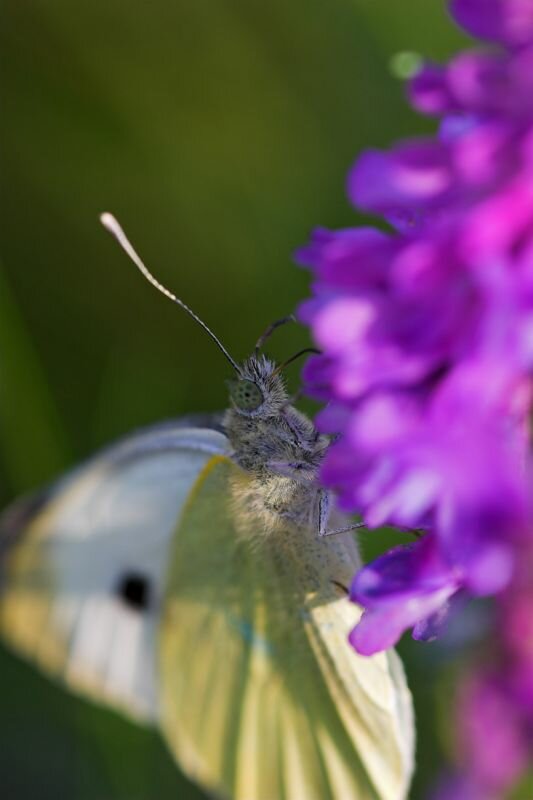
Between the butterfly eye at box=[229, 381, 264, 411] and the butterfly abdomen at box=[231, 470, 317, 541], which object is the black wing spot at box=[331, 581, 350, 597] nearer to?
the butterfly abdomen at box=[231, 470, 317, 541]

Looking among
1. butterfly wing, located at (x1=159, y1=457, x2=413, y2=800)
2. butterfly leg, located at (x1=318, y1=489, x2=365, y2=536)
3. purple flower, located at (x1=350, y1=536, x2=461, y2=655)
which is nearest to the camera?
purple flower, located at (x1=350, y1=536, x2=461, y2=655)

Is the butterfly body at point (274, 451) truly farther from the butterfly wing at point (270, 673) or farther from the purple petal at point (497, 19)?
the purple petal at point (497, 19)

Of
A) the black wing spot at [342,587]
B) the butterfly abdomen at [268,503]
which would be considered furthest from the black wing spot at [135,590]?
the black wing spot at [342,587]

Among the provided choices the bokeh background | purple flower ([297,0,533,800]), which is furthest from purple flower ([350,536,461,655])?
the bokeh background

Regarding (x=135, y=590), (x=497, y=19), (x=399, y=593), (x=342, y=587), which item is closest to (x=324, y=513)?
(x=342, y=587)

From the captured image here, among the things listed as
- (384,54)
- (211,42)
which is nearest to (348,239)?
(384,54)

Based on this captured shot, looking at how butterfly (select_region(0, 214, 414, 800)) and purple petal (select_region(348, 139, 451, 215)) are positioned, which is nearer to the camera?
purple petal (select_region(348, 139, 451, 215))

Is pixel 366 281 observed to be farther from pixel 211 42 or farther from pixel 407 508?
pixel 211 42

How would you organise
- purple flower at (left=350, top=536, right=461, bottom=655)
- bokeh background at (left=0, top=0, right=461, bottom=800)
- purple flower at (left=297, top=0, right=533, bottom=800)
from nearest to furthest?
purple flower at (left=297, top=0, right=533, bottom=800) → purple flower at (left=350, top=536, right=461, bottom=655) → bokeh background at (left=0, top=0, right=461, bottom=800)
